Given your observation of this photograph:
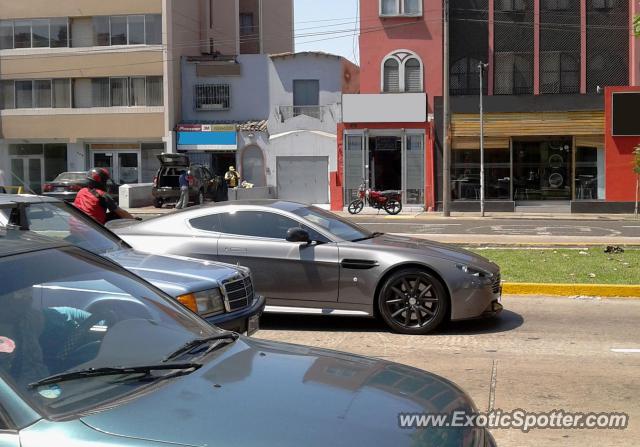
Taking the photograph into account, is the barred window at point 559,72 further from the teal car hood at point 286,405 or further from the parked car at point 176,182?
the teal car hood at point 286,405

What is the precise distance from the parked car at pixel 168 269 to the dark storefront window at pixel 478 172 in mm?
27661

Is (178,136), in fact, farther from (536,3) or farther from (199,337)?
(199,337)

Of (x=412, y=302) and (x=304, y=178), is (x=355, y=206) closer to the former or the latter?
(x=304, y=178)

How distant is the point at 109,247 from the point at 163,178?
27073 mm

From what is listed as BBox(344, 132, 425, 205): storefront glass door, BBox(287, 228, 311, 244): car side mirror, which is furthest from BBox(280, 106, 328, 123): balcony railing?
BBox(287, 228, 311, 244): car side mirror

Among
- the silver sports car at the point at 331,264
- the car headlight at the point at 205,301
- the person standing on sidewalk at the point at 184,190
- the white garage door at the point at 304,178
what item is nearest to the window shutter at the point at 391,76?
the white garage door at the point at 304,178

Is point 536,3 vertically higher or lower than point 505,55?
higher

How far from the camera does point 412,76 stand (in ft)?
116

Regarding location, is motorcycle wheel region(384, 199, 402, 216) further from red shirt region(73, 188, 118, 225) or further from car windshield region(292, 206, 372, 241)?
car windshield region(292, 206, 372, 241)

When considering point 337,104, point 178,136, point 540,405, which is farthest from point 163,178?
point 540,405

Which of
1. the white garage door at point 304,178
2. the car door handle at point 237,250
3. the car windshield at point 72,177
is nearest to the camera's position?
the car door handle at point 237,250

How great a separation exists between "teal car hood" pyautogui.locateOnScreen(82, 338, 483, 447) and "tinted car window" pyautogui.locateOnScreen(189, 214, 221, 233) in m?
5.73

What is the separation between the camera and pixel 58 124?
41.5 metres

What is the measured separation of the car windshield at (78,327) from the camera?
297 cm
